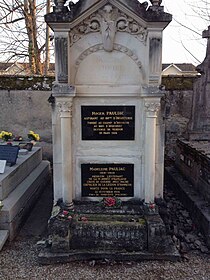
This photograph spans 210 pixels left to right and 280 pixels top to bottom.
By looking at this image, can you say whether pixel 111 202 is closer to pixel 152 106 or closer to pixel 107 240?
pixel 107 240

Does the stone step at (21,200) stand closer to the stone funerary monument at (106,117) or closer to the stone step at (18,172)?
the stone step at (18,172)

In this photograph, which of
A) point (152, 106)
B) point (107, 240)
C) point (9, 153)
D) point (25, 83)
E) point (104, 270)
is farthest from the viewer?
point (25, 83)

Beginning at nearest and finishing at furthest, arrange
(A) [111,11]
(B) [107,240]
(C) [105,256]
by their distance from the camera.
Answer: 1. (C) [105,256]
2. (B) [107,240]
3. (A) [111,11]

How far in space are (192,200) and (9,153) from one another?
352 cm

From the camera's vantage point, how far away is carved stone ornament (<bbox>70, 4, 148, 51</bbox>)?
4090 millimetres

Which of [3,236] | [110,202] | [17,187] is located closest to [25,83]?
[17,187]

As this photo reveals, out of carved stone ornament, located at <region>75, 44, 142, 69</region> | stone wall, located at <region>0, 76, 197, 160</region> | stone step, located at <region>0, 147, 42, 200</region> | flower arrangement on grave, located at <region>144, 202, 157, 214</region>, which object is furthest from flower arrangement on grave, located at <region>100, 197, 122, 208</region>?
stone wall, located at <region>0, 76, 197, 160</region>

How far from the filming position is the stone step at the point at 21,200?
4.35m

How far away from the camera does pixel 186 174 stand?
6.23m

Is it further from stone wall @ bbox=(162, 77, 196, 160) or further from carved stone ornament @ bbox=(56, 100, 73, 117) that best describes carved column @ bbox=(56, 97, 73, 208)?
stone wall @ bbox=(162, 77, 196, 160)

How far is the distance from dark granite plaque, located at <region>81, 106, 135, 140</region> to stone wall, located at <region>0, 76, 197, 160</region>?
14.4 feet

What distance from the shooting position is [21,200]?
16.2ft

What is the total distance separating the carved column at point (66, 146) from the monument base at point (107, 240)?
0.42m

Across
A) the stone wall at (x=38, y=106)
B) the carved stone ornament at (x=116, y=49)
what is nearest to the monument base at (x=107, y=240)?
the carved stone ornament at (x=116, y=49)
